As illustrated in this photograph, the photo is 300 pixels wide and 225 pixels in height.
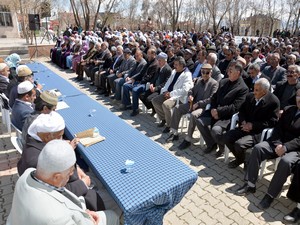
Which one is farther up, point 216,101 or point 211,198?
point 216,101

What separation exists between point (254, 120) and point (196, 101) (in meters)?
1.33

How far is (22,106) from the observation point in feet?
11.5

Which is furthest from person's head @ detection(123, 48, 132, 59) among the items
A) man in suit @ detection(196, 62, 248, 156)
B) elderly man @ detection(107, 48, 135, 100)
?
man in suit @ detection(196, 62, 248, 156)

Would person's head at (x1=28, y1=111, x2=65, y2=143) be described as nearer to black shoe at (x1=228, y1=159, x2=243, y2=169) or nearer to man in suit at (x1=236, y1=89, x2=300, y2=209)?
man in suit at (x1=236, y1=89, x2=300, y2=209)

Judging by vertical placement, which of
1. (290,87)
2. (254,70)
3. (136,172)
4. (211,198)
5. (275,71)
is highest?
(254,70)

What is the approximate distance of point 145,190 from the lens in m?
2.24

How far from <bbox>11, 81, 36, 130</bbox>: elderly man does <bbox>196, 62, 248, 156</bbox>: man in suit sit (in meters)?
2.71

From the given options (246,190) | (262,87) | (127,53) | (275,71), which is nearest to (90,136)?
(246,190)

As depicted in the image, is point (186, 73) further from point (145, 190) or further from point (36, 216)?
point (36, 216)

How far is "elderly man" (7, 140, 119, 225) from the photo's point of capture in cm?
151

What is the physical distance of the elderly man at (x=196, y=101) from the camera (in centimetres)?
457

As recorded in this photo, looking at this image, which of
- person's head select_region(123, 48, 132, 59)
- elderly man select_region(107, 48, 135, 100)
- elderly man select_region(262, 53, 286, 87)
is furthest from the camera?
person's head select_region(123, 48, 132, 59)

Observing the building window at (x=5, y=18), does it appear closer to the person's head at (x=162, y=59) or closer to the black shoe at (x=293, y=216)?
the person's head at (x=162, y=59)

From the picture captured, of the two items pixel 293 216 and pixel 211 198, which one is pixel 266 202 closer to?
pixel 293 216
